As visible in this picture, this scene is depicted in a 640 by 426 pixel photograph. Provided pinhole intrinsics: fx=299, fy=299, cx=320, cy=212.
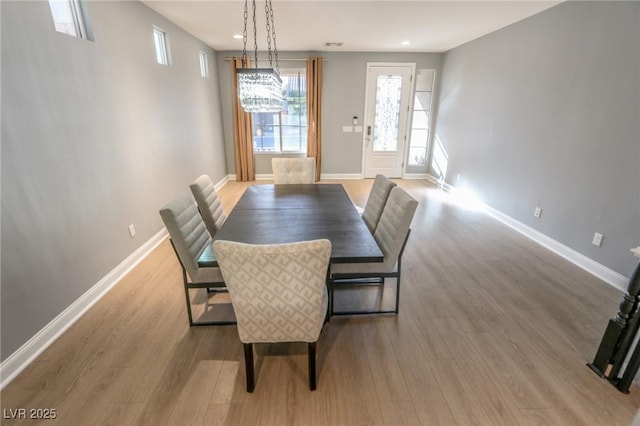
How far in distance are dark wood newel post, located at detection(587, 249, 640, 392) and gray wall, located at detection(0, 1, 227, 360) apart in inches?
132

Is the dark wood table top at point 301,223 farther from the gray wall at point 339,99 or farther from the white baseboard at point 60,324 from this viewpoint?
the gray wall at point 339,99

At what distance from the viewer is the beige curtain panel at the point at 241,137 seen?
5.79m

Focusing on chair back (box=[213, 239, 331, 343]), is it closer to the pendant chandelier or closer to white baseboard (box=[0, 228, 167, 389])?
white baseboard (box=[0, 228, 167, 389])

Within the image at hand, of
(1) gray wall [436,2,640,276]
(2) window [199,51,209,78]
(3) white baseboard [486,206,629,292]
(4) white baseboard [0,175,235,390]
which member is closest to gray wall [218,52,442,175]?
(2) window [199,51,209,78]

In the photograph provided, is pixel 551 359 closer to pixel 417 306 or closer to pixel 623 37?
pixel 417 306

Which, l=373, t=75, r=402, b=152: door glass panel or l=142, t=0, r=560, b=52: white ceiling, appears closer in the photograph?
l=142, t=0, r=560, b=52: white ceiling

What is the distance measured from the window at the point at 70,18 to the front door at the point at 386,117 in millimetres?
4643

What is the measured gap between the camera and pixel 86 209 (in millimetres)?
2316

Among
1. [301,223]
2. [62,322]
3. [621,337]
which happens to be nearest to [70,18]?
[62,322]

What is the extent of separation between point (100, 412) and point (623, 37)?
4.56 meters

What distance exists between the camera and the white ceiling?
3.16 meters

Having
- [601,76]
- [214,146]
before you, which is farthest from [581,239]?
[214,146]

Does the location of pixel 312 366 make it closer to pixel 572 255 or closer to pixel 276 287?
pixel 276 287

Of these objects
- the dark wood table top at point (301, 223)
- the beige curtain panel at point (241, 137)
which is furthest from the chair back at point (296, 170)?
the beige curtain panel at point (241, 137)
